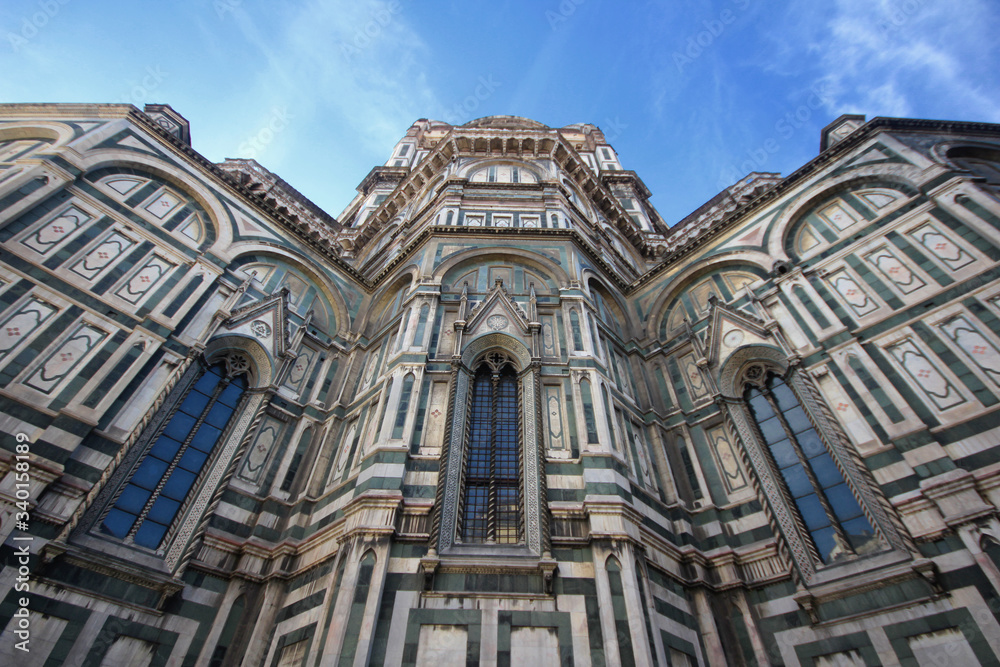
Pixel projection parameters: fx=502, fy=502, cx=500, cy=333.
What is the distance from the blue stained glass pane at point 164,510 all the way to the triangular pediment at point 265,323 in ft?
13.9

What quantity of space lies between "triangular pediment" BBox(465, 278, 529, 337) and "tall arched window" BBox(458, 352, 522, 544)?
78 cm

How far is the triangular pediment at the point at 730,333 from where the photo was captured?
13.2 meters

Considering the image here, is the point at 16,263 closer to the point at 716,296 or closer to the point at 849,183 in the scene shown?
the point at 716,296

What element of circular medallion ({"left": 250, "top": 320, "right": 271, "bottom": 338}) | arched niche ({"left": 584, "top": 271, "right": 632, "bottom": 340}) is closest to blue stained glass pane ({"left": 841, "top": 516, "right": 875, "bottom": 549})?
arched niche ({"left": 584, "top": 271, "right": 632, "bottom": 340})

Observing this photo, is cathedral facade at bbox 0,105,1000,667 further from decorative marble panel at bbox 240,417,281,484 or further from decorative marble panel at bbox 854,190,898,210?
decorative marble panel at bbox 854,190,898,210

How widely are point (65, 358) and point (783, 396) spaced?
1565 centimetres

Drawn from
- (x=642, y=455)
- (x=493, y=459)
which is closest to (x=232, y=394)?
(x=493, y=459)

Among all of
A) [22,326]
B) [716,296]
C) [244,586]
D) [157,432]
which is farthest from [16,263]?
[716,296]

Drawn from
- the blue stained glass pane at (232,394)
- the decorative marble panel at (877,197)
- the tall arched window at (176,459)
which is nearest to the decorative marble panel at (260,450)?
the tall arched window at (176,459)

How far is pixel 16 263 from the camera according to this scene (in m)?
10.3

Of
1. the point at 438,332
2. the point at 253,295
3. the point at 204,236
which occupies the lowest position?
the point at 438,332

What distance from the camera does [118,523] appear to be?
948 cm

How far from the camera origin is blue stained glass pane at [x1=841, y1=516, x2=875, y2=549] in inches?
369

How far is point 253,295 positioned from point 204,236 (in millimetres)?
2180
